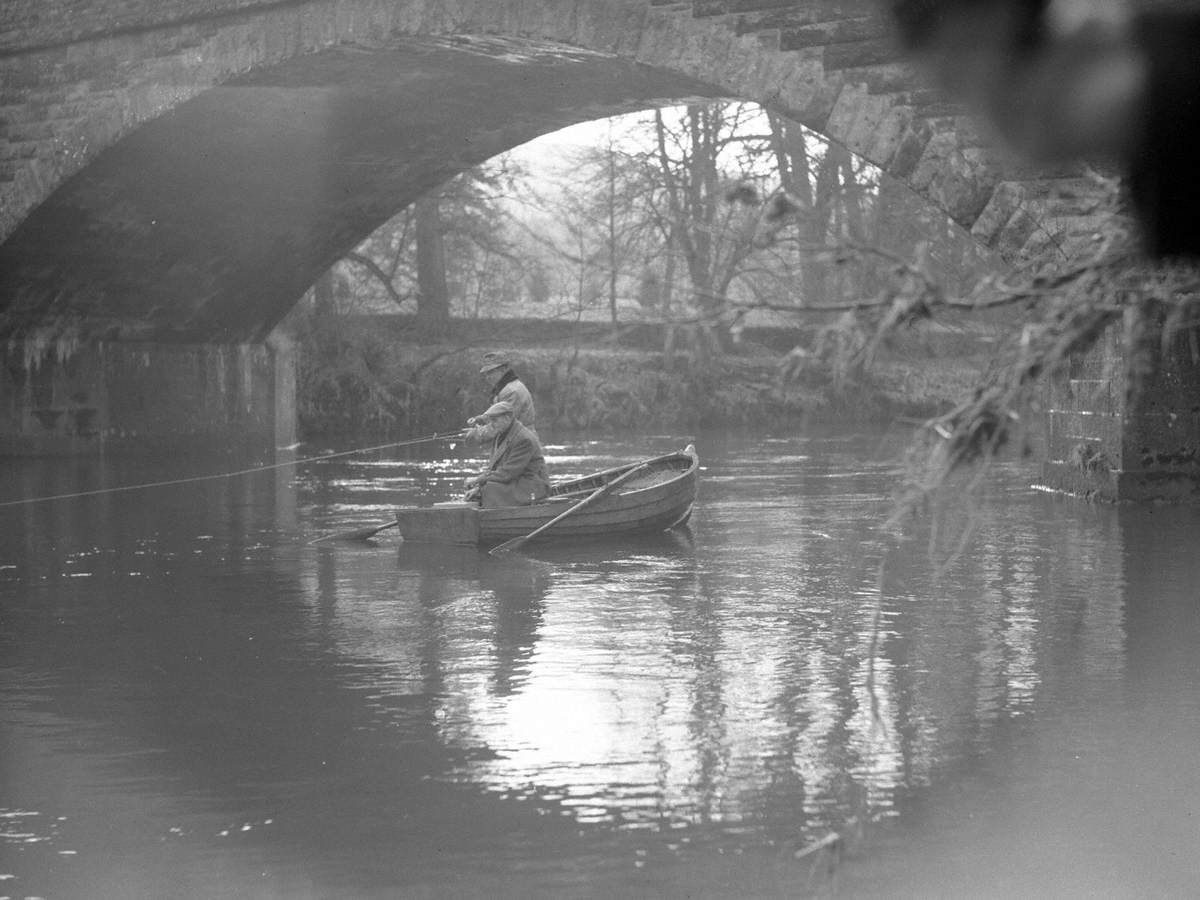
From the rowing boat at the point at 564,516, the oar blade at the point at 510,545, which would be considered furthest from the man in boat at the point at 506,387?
the oar blade at the point at 510,545

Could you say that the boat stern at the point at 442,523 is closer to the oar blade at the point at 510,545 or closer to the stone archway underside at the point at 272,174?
the oar blade at the point at 510,545

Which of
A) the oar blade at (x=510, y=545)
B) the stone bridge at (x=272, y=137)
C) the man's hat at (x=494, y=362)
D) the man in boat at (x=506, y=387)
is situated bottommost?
the oar blade at (x=510, y=545)

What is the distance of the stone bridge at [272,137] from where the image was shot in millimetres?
10852

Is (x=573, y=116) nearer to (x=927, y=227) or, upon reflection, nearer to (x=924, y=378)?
(x=927, y=227)

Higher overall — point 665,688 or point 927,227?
point 927,227

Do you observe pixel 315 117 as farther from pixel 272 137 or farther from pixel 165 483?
pixel 165 483

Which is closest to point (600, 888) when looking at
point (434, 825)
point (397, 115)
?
point (434, 825)

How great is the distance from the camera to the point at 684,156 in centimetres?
2905

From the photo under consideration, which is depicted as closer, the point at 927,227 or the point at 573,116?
the point at 573,116

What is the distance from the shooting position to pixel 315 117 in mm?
16094

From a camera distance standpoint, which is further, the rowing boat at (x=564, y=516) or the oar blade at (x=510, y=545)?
the rowing boat at (x=564, y=516)

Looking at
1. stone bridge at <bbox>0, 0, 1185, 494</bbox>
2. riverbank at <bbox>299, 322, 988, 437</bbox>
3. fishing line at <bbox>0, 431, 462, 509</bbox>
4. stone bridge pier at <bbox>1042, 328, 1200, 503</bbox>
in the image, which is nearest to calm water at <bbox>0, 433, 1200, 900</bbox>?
stone bridge pier at <bbox>1042, 328, 1200, 503</bbox>

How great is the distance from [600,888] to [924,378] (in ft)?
90.0

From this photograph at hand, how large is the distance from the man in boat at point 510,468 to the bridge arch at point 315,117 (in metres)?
2.74
